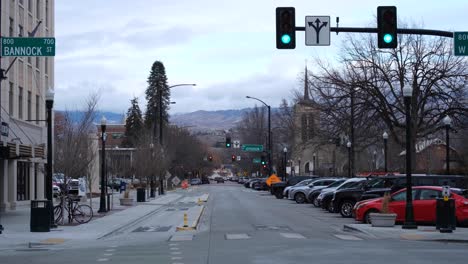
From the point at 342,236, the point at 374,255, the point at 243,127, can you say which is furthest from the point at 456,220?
the point at 243,127

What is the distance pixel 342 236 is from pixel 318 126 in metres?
31.8

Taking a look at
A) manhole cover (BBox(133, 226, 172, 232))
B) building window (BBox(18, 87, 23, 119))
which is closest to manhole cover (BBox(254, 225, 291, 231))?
manhole cover (BBox(133, 226, 172, 232))

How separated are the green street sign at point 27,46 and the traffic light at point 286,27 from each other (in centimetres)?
697

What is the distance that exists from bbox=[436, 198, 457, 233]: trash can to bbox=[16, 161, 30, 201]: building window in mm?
26923

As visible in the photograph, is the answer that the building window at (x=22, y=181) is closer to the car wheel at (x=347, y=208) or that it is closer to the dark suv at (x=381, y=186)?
the dark suv at (x=381, y=186)

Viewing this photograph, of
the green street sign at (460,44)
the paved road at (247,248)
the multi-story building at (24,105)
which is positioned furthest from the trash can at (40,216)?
the green street sign at (460,44)

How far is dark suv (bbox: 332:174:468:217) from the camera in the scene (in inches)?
1133

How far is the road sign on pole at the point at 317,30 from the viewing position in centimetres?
1886

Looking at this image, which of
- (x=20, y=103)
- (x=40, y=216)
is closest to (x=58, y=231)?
(x=40, y=216)

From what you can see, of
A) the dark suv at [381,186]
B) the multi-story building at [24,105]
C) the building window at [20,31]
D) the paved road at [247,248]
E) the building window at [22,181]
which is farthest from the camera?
the building window at [22,181]

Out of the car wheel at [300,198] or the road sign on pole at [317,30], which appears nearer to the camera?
the road sign on pole at [317,30]

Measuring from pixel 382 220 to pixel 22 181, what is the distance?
2554cm

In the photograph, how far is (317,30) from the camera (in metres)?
18.9

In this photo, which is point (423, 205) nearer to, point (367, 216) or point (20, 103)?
point (367, 216)
